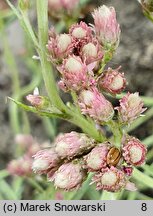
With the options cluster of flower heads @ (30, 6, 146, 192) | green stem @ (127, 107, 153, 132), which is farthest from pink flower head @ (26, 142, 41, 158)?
cluster of flower heads @ (30, 6, 146, 192)

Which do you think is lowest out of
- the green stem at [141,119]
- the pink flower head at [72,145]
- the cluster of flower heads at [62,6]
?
the green stem at [141,119]

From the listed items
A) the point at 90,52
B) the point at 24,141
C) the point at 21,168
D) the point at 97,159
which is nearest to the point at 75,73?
the point at 90,52

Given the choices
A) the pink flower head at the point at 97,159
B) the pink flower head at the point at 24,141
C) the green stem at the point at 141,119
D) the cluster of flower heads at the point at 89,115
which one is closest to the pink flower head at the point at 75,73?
the cluster of flower heads at the point at 89,115

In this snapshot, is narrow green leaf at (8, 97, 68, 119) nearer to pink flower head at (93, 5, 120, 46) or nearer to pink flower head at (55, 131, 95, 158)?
pink flower head at (55, 131, 95, 158)

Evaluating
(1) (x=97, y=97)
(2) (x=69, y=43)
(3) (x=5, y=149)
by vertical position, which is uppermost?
(2) (x=69, y=43)

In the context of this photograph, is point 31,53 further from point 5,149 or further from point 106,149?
point 106,149

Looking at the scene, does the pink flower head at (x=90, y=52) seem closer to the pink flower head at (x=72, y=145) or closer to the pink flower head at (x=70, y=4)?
the pink flower head at (x=72, y=145)

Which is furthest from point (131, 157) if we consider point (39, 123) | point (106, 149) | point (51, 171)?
point (39, 123)
